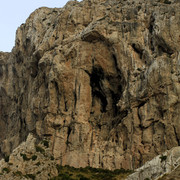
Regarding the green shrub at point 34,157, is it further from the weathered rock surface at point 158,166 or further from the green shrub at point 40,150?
the weathered rock surface at point 158,166

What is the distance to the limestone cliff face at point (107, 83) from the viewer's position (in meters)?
52.3

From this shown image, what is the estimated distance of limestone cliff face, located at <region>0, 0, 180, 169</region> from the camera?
172 ft

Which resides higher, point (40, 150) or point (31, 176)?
point (40, 150)

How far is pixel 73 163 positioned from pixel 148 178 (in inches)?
901

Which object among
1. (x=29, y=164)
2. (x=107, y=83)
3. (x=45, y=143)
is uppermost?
(x=107, y=83)

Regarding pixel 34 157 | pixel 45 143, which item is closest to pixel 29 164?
pixel 34 157

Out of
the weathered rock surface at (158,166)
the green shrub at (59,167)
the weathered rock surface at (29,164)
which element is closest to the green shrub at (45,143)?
the weathered rock surface at (29,164)

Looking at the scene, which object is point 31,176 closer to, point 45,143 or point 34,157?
point 34,157

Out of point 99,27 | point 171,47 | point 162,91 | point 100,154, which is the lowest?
point 100,154

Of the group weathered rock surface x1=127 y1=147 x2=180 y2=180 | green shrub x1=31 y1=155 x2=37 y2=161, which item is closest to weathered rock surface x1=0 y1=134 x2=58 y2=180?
green shrub x1=31 y1=155 x2=37 y2=161

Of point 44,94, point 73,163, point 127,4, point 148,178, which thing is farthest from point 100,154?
point 127,4

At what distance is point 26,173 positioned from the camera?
164 ft

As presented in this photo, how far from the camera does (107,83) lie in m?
62.3

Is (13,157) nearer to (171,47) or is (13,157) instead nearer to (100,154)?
(100,154)
